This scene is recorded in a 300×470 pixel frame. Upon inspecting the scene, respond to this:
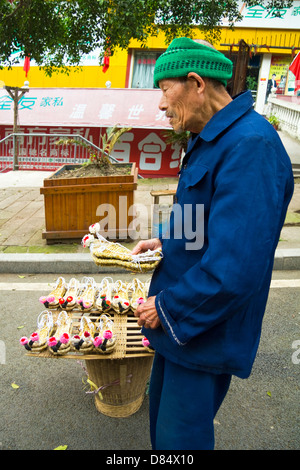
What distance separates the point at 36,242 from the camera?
18.3ft

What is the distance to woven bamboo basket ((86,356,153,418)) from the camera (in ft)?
8.04

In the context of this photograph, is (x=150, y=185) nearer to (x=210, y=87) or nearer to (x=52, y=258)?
(x=52, y=258)

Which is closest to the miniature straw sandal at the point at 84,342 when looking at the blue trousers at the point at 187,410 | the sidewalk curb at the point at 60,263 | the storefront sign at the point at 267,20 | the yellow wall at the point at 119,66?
the blue trousers at the point at 187,410

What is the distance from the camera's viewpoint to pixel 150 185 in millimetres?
9414

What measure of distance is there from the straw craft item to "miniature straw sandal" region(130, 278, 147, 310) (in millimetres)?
693

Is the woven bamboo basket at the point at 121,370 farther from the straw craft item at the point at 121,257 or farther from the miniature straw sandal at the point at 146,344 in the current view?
the straw craft item at the point at 121,257

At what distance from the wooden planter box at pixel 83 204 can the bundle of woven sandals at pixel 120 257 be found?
10.4ft

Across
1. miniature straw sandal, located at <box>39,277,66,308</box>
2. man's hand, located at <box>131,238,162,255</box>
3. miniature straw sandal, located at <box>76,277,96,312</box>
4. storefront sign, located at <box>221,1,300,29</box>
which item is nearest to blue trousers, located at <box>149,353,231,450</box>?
man's hand, located at <box>131,238,162,255</box>

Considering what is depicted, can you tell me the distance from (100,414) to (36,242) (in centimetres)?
330

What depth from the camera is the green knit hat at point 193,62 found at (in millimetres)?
1429

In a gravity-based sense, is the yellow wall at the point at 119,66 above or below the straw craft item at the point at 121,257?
above

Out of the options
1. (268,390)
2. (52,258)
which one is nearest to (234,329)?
(268,390)

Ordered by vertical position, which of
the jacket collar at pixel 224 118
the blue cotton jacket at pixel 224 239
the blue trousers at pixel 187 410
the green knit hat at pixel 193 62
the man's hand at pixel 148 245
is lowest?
the blue trousers at pixel 187 410

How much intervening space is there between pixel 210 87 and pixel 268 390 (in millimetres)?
2285
